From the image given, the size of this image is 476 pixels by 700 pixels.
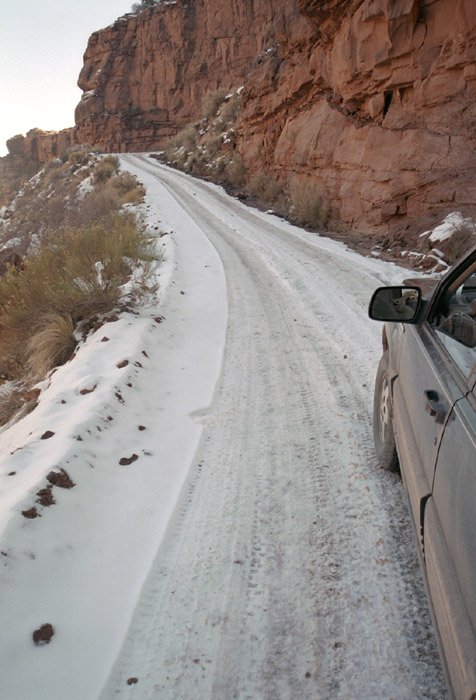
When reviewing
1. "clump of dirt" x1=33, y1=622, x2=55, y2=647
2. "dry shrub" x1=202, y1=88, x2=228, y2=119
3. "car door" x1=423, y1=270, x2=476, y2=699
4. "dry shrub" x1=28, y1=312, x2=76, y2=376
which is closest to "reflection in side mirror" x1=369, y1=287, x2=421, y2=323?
"car door" x1=423, y1=270, x2=476, y2=699

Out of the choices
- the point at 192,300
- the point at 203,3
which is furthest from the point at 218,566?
the point at 203,3

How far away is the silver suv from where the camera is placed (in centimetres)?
117

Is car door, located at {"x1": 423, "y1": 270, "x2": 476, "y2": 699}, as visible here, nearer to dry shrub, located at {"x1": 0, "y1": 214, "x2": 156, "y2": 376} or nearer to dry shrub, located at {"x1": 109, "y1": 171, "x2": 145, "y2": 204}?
dry shrub, located at {"x1": 0, "y1": 214, "x2": 156, "y2": 376}

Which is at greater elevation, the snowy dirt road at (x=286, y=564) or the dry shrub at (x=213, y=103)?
the dry shrub at (x=213, y=103)

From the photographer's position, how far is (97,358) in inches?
184

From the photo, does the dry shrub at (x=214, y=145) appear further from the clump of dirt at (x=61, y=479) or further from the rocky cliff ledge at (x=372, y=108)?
the clump of dirt at (x=61, y=479)

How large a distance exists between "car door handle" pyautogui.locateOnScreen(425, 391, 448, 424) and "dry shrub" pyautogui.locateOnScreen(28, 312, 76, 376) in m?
4.87

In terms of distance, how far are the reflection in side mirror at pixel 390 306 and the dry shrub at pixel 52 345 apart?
4.41 m

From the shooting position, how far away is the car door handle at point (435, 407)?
1.53 metres

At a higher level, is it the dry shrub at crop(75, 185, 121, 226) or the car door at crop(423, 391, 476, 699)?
the dry shrub at crop(75, 185, 121, 226)

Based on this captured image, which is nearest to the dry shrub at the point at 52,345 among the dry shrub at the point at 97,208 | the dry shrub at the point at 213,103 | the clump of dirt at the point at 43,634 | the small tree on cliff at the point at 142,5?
the clump of dirt at the point at 43,634

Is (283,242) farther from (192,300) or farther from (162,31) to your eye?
(162,31)

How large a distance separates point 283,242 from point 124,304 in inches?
224

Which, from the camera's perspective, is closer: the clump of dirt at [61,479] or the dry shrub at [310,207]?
the clump of dirt at [61,479]
